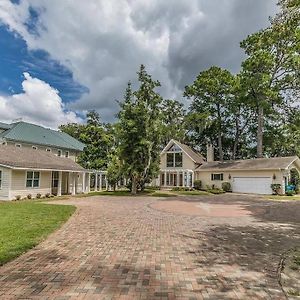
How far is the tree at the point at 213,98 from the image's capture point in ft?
142

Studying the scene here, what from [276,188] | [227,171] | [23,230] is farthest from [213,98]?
[23,230]

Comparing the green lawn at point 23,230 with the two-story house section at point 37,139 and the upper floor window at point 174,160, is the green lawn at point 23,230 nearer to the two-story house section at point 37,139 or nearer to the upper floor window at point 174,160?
the two-story house section at point 37,139

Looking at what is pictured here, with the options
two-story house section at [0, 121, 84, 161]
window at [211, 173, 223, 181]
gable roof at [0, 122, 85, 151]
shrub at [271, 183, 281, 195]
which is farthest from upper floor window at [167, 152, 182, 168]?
gable roof at [0, 122, 85, 151]

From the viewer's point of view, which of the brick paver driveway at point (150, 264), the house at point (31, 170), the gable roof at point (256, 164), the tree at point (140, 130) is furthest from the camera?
the gable roof at point (256, 164)

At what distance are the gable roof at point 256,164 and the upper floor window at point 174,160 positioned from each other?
3.19 metres

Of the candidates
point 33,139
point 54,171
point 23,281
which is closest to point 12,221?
point 23,281

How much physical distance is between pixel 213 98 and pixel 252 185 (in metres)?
17.8

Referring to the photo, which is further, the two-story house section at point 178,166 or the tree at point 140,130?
the two-story house section at point 178,166

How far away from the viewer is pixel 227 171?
34.9m

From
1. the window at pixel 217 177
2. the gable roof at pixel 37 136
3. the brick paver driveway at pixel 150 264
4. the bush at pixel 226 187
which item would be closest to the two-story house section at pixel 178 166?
the window at pixel 217 177

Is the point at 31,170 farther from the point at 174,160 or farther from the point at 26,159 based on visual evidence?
the point at 174,160

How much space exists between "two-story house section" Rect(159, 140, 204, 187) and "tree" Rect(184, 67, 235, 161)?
833cm

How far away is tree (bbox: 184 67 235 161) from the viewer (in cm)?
4325

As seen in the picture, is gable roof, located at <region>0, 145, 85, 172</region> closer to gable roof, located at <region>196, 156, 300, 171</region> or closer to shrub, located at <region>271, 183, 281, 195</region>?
gable roof, located at <region>196, 156, 300, 171</region>
